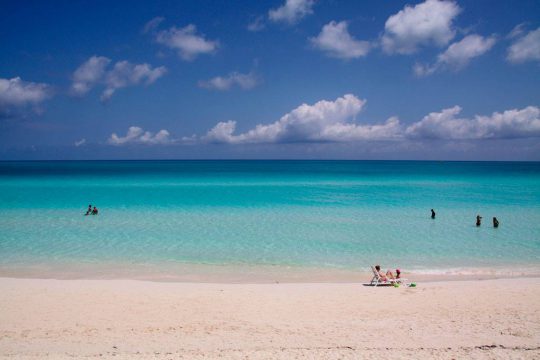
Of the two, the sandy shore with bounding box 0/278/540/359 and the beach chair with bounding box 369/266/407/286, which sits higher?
the sandy shore with bounding box 0/278/540/359

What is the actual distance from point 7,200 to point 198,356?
39.2 metres

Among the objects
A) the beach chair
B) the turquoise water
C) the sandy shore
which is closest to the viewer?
Result: the sandy shore

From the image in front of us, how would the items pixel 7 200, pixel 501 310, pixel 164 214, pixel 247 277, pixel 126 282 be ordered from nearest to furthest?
1. pixel 501 310
2. pixel 126 282
3. pixel 247 277
4. pixel 164 214
5. pixel 7 200

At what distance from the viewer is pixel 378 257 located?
17031 millimetres

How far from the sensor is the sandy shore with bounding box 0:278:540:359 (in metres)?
7.60

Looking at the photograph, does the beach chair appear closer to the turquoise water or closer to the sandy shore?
the sandy shore

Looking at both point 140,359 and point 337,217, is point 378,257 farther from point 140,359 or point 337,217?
point 140,359

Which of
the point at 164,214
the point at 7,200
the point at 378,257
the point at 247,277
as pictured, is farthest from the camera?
the point at 7,200

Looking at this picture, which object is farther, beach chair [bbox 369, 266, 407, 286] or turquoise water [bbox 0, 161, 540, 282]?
turquoise water [bbox 0, 161, 540, 282]

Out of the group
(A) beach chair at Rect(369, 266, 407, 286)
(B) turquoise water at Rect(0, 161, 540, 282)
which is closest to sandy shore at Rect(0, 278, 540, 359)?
(A) beach chair at Rect(369, 266, 407, 286)

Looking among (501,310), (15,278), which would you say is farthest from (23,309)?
(501,310)

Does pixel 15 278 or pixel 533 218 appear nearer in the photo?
pixel 15 278

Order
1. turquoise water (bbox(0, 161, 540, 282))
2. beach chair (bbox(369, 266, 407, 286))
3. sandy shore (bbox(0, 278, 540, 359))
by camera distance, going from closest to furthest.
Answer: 1. sandy shore (bbox(0, 278, 540, 359))
2. beach chair (bbox(369, 266, 407, 286))
3. turquoise water (bbox(0, 161, 540, 282))

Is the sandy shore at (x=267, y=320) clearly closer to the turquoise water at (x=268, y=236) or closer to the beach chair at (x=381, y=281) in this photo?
the beach chair at (x=381, y=281)
